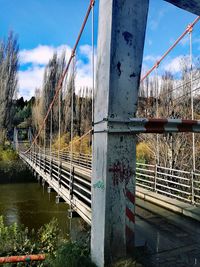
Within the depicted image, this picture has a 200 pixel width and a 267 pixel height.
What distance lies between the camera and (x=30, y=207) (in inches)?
428

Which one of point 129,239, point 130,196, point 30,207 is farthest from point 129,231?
point 30,207

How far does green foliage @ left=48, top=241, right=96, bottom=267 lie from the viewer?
244cm

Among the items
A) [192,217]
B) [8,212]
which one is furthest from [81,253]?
[8,212]

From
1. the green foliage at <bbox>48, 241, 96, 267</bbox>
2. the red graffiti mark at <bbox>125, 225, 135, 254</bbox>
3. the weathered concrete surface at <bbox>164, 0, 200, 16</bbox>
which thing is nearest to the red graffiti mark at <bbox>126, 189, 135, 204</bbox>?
the red graffiti mark at <bbox>125, 225, 135, 254</bbox>

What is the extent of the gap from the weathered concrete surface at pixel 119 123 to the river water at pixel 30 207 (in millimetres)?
4014

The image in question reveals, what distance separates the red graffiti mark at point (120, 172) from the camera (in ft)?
8.19

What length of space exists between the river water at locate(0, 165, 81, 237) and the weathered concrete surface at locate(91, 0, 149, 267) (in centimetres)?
401

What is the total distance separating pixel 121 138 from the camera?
2.54 m

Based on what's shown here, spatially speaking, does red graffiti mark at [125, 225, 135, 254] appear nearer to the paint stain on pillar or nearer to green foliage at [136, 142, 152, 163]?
the paint stain on pillar

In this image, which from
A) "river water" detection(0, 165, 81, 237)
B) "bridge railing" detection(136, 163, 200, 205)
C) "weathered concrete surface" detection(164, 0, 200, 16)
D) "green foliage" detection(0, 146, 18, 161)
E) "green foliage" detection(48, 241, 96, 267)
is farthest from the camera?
"green foliage" detection(0, 146, 18, 161)

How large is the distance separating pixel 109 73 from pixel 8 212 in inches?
351

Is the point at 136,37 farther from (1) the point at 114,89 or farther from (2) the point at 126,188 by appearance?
(2) the point at 126,188

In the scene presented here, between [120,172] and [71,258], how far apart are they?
2.75 feet

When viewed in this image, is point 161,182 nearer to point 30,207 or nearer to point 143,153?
point 143,153
